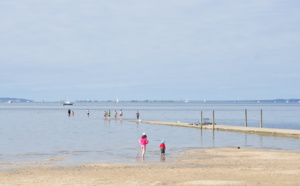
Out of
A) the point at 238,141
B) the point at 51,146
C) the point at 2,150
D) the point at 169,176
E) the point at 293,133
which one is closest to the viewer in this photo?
the point at 169,176

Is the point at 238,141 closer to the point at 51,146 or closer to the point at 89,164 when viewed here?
the point at 51,146

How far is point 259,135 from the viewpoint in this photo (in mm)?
56375

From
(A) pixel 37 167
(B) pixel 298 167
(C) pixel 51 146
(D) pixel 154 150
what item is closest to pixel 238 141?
(D) pixel 154 150

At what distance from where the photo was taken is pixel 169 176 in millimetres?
23672

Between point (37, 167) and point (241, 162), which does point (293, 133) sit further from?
point (37, 167)

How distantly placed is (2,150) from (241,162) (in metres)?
19.4

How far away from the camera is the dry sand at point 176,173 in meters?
21.8

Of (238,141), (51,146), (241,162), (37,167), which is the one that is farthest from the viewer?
(238,141)

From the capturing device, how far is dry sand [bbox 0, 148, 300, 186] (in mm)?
21828

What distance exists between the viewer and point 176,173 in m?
24.8

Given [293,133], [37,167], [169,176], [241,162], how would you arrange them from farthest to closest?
[293,133] → [241,162] → [37,167] → [169,176]

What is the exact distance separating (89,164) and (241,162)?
9.34 m

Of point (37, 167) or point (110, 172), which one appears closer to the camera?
point (110, 172)

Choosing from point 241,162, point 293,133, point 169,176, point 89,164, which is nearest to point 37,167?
point 89,164
